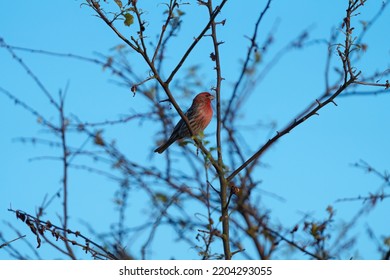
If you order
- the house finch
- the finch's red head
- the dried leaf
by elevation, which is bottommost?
the dried leaf

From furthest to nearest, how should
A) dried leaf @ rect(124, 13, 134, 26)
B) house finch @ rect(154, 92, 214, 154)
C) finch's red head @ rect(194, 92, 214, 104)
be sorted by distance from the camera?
finch's red head @ rect(194, 92, 214, 104) → house finch @ rect(154, 92, 214, 154) → dried leaf @ rect(124, 13, 134, 26)

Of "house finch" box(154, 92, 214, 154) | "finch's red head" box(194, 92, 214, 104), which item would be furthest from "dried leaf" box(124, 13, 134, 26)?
"finch's red head" box(194, 92, 214, 104)

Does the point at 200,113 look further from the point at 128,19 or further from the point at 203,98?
the point at 128,19

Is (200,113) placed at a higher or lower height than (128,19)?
higher

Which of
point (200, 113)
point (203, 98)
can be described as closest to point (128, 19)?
point (200, 113)

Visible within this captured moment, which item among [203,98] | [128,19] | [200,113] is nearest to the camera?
[128,19]

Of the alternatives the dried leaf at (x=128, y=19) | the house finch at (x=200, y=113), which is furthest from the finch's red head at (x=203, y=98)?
the dried leaf at (x=128, y=19)

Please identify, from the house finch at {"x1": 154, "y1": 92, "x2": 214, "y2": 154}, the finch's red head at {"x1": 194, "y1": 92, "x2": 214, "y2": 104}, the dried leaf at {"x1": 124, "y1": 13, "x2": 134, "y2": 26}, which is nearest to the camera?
the dried leaf at {"x1": 124, "y1": 13, "x2": 134, "y2": 26}

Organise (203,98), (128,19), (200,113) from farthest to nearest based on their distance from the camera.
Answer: (203,98)
(200,113)
(128,19)

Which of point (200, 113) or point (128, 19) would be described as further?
point (200, 113)

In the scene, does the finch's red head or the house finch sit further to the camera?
the finch's red head

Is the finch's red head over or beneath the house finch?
over

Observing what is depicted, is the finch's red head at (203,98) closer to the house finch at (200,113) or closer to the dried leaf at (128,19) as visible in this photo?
the house finch at (200,113)

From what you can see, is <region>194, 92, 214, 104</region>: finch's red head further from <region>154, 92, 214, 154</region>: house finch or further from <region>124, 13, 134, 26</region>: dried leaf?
<region>124, 13, 134, 26</region>: dried leaf
